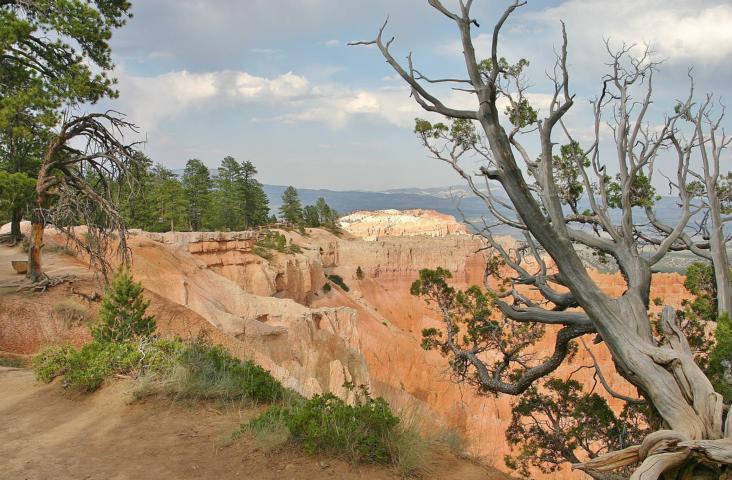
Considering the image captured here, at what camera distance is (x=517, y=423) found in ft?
36.4

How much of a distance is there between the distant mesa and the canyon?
29.7 metres

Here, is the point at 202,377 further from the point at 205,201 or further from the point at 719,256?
the point at 205,201

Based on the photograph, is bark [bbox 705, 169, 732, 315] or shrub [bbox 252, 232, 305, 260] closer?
bark [bbox 705, 169, 732, 315]

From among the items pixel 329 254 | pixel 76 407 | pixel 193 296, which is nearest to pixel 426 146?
pixel 76 407

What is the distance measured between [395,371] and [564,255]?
3110 cm

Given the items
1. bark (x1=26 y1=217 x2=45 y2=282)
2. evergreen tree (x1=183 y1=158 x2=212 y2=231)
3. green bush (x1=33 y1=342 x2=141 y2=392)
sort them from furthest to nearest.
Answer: evergreen tree (x1=183 y1=158 x2=212 y2=231) < bark (x1=26 y1=217 x2=45 y2=282) < green bush (x1=33 y1=342 x2=141 y2=392)

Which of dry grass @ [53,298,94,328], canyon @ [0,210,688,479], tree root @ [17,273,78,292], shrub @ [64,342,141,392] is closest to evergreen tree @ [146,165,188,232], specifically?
canyon @ [0,210,688,479]

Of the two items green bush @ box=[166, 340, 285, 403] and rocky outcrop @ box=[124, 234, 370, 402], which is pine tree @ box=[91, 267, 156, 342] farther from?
rocky outcrop @ box=[124, 234, 370, 402]

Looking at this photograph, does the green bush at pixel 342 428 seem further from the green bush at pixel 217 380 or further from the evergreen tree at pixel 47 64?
the evergreen tree at pixel 47 64

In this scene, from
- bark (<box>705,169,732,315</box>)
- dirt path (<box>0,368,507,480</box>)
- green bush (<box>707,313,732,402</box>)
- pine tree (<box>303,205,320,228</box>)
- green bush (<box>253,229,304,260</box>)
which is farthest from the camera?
pine tree (<box>303,205,320,228</box>)

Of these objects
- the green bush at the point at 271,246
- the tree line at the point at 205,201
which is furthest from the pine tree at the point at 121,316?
the tree line at the point at 205,201

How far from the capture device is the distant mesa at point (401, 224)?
92.1m

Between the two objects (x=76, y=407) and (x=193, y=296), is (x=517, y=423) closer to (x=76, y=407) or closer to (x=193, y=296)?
(x=76, y=407)

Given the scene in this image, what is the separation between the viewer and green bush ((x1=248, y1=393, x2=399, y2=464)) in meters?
5.09
